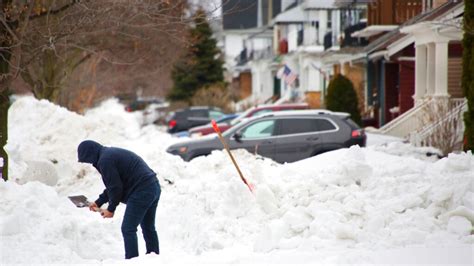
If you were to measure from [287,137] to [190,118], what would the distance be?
17386mm

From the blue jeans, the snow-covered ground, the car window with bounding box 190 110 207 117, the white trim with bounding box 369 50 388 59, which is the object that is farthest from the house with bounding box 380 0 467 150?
the blue jeans

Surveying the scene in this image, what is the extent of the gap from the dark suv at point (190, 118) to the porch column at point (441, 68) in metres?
12.3

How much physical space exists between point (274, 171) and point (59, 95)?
19.3 meters

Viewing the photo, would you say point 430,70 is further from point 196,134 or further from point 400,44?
point 196,134

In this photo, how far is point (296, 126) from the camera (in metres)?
19.1

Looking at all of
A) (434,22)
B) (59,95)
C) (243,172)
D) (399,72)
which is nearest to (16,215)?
(243,172)

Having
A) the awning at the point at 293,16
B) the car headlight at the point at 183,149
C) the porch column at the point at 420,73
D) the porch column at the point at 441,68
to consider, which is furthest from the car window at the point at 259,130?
the awning at the point at 293,16

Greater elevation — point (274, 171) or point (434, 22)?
point (434, 22)

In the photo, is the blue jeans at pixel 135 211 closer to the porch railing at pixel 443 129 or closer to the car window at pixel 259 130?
the car window at pixel 259 130

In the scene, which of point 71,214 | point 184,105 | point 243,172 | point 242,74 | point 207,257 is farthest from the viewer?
point 242,74

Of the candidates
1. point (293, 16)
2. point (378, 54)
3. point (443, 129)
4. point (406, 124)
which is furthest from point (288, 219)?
point (293, 16)

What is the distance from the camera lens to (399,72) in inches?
1270

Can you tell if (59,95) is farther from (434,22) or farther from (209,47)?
(209,47)

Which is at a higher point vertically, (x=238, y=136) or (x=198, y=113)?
(x=238, y=136)
